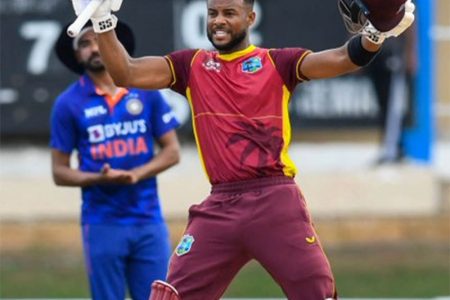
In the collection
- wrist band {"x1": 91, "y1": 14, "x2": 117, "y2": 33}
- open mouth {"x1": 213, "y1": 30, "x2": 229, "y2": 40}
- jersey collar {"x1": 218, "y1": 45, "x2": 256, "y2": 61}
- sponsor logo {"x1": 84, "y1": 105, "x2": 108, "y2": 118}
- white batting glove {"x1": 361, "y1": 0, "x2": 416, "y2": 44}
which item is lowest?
sponsor logo {"x1": 84, "y1": 105, "x2": 108, "y2": 118}

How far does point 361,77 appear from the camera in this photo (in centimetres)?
Result: 1370

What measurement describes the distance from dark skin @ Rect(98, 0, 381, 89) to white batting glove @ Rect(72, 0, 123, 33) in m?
0.04

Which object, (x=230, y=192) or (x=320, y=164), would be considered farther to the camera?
(x=320, y=164)

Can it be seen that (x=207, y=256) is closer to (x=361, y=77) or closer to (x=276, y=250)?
(x=276, y=250)

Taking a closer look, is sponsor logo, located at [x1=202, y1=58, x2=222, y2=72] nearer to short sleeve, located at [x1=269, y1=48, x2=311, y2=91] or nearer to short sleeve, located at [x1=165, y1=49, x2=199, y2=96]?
short sleeve, located at [x1=165, y1=49, x2=199, y2=96]

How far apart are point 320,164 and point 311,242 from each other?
7250 mm

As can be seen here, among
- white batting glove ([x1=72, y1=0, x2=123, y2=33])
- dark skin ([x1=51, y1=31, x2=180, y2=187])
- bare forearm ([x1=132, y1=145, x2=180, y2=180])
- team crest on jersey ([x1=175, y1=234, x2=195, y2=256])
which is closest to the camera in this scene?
white batting glove ([x1=72, y1=0, x2=123, y2=33])

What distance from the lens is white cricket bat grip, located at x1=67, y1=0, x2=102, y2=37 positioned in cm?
652

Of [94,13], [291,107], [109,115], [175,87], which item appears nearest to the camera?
[94,13]

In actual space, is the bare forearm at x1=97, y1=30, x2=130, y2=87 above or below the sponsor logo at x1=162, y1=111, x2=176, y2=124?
above

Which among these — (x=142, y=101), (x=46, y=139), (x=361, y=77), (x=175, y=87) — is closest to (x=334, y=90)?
(x=361, y=77)

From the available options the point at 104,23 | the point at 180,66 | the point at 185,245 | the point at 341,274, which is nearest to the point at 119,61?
the point at 104,23

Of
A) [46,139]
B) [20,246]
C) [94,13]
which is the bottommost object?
[20,246]

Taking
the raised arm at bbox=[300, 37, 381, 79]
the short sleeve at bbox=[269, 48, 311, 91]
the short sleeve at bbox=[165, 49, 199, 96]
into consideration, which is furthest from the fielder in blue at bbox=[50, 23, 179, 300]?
the raised arm at bbox=[300, 37, 381, 79]
